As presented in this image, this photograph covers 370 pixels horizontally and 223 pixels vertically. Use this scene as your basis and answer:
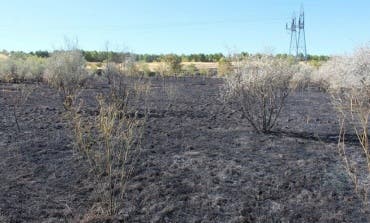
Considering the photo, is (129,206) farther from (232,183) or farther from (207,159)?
(207,159)

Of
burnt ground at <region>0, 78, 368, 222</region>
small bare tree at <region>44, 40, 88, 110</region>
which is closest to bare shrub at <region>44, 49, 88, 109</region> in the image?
small bare tree at <region>44, 40, 88, 110</region>

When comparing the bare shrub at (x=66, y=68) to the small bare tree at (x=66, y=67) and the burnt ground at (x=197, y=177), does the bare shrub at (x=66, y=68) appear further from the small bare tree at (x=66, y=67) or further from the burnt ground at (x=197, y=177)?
the burnt ground at (x=197, y=177)

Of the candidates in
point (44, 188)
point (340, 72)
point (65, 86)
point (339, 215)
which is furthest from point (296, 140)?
point (340, 72)

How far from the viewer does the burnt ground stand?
19.1 feet

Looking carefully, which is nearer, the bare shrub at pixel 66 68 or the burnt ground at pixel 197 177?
the burnt ground at pixel 197 177

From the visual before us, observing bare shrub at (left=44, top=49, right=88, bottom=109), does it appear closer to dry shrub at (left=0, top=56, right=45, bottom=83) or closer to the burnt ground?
the burnt ground

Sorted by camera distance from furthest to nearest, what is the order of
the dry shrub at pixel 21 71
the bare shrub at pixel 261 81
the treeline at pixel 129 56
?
1. the dry shrub at pixel 21 71
2. the treeline at pixel 129 56
3. the bare shrub at pixel 261 81

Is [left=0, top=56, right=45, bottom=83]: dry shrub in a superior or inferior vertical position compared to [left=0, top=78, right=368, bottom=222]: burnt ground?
superior

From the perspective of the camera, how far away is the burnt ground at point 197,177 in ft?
19.1

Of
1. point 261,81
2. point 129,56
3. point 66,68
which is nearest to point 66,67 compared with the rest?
point 66,68

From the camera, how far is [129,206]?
603cm

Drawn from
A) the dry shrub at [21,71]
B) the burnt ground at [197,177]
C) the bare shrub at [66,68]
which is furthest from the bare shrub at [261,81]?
the dry shrub at [21,71]

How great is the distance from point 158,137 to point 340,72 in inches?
658

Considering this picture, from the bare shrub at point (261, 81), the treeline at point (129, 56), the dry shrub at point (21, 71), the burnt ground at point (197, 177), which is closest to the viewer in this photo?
the burnt ground at point (197, 177)
